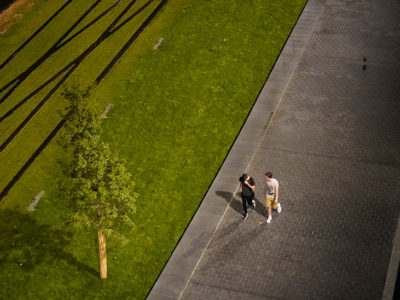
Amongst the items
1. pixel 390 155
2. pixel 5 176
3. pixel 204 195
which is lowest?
pixel 390 155

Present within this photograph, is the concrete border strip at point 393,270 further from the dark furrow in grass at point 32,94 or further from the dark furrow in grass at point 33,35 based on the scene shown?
the dark furrow in grass at point 33,35

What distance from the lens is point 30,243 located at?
1586 cm

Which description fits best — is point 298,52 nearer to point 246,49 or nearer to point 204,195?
Result: point 246,49

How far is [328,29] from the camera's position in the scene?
22.4 m

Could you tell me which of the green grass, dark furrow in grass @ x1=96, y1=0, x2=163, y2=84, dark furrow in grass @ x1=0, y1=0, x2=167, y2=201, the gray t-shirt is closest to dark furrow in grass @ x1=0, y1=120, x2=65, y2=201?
dark furrow in grass @ x1=0, y1=0, x2=167, y2=201

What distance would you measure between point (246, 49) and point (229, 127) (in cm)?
455

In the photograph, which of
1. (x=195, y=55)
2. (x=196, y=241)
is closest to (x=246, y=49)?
(x=195, y=55)

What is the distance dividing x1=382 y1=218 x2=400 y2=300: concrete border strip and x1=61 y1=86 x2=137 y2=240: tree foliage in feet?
22.1

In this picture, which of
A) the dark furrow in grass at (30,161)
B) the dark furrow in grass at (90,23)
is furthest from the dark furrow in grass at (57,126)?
the dark furrow in grass at (90,23)

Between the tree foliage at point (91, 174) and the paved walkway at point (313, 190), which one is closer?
the tree foliage at point (91, 174)

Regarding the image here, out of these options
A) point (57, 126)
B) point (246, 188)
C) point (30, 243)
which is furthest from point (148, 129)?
point (30, 243)

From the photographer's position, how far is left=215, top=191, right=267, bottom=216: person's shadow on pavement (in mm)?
15750

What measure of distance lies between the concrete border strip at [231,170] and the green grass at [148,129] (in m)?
0.31

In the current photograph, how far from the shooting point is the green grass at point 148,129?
595 inches
